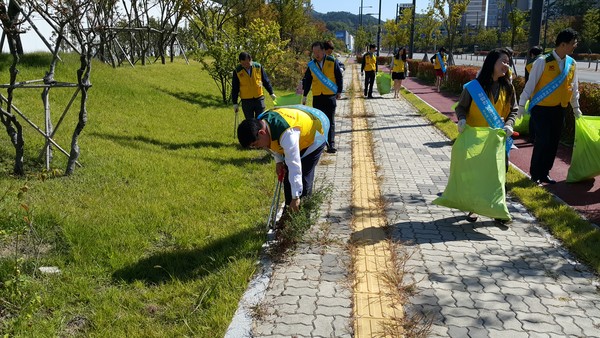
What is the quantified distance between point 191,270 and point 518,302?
7.64ft

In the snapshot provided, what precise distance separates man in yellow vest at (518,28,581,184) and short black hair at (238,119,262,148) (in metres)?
3.59

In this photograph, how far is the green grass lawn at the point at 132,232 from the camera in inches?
123

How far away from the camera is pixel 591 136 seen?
19.0 feet

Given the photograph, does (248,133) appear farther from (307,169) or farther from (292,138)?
(307,169)

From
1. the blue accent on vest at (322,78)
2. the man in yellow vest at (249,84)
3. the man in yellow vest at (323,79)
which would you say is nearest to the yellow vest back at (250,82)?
the man in yellow vest at (249,84)

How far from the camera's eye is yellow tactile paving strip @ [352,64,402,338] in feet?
10.3

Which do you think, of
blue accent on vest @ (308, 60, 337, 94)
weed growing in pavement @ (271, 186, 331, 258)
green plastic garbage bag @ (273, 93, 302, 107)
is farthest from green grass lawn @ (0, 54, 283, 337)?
blue accent on vest @ (308, 60, 337, 94)

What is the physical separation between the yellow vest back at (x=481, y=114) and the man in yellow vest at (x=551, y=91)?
86cm

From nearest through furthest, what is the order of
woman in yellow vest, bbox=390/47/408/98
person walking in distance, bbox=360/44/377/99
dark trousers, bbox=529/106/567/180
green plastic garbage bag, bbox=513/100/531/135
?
dark trousers, bbox=529/106/567/180, green plastic garbage bag, bbox=513/100/531/135, person walking in distance, bbox=360/44/377/99, woman in yellow vest, bbox=390/47/408/98

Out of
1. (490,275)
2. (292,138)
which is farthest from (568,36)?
(292,138)

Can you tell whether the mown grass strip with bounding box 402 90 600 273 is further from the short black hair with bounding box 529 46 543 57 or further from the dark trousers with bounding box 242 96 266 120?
the dark trousers with bounding box 242 96 266 120

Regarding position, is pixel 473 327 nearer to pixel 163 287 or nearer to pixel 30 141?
pixel 163 287

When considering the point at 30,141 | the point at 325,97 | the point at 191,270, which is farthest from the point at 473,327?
the point at 30,141

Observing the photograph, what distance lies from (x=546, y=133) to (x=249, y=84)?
4.32 meters
